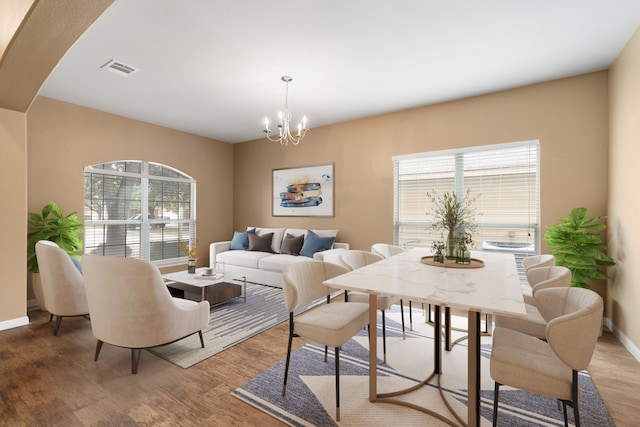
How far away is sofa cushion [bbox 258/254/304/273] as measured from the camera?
481cm

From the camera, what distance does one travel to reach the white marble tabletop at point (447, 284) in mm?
1370

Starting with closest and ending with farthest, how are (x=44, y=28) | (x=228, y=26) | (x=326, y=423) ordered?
(x=326, y=423) → (x=44, y=28) → (x=228, y=26)

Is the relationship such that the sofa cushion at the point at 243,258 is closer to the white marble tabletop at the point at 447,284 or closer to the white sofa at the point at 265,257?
the white sofa at the point at 265,257

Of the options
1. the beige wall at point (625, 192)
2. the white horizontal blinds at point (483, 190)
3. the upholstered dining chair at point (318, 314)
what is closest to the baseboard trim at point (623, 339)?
the beige wall at point (625, 192)

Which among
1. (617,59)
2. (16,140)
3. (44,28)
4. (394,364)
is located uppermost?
(617,59)

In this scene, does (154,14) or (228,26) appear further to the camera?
(228,26)

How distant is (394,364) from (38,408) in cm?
252

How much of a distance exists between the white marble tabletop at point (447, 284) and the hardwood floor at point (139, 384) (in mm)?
1044

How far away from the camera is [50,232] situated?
3.78 meters

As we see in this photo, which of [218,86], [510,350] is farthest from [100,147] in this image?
[510,350]

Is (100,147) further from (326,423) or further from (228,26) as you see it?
(326,423)

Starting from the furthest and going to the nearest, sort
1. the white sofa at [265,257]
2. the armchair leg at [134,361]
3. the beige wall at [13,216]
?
the white sofa at [265,257] < the beige wall at [13,216] < the armchair leg at [134,361]

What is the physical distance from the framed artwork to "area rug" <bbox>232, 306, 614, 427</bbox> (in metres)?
3.25

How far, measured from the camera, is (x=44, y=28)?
2.09 m
